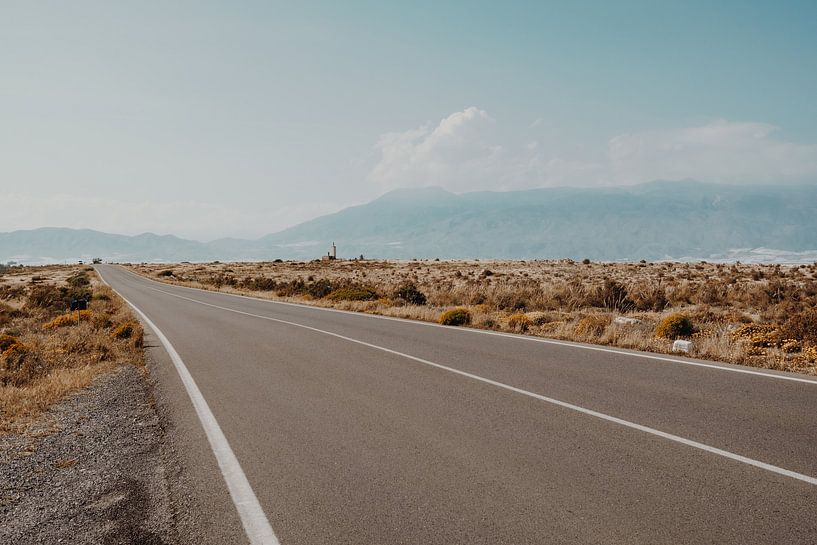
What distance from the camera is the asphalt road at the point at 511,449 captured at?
3.78m

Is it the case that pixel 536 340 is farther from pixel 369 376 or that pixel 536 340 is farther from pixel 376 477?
pixel 376 477

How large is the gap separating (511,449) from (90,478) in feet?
13.0

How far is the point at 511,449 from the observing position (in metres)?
5.27

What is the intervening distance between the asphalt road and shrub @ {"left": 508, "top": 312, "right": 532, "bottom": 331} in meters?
4.11

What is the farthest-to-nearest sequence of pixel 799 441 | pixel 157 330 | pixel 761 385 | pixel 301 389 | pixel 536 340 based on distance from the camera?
1. pixel 157 330
2. pixel 536 340
3. pixel 301 389
4. pixel 761 385
5. pixel 799 441

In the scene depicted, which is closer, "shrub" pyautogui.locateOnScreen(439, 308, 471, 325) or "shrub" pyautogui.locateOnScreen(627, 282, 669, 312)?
"shrub" pyautogui.locateOnScreen(439, 308, 471, 325)

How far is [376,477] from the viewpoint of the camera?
4.66 metres

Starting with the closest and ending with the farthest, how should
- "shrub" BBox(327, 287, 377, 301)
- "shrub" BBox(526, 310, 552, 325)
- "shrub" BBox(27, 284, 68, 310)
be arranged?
"shrub" BBox(526, 310, 552, 325) < "shrub" BBox(327, 287, 377, 301) < "shrub" BBox(27, 284, 68, 310)

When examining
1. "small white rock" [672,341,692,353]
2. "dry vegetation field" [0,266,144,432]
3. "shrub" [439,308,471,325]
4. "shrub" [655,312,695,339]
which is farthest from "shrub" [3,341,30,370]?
"shrub" [655,312,695,339]

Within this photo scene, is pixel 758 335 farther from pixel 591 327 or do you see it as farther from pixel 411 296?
pixel 411 296

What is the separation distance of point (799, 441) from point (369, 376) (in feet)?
19.1

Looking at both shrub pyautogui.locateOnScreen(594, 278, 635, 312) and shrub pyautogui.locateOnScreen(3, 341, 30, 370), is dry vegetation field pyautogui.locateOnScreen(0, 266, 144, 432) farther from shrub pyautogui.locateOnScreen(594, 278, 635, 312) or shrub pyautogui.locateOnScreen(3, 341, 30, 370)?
shrub pyautogui.locateOnScreen(594, 278, 635, 312)

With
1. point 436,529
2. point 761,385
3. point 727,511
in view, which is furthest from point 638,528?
point 761,385

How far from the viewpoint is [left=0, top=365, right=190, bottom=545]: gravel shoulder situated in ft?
12.7
